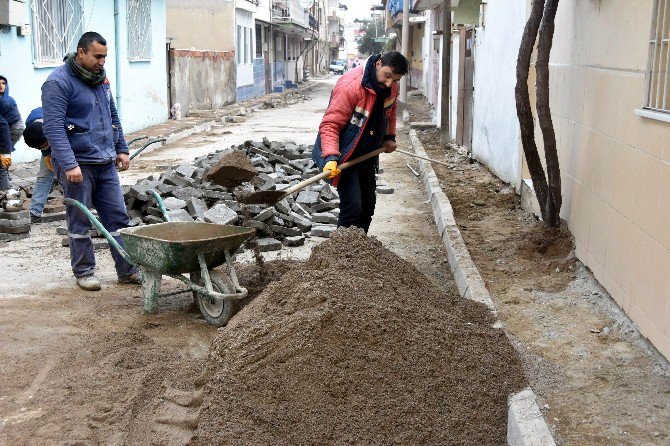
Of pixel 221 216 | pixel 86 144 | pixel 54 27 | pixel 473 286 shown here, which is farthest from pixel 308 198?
pixel 54 27

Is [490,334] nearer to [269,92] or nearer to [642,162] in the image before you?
[642,162]

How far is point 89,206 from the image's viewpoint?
6.37 m

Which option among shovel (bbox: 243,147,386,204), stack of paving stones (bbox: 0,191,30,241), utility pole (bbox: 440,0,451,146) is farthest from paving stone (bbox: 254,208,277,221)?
utility pole (bbox: 440,0,451,146)

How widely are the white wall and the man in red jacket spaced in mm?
3971

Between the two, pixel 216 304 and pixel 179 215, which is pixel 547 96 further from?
pixel 179 215

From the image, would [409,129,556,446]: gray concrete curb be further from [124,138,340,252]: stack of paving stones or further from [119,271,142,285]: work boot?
[119,271,142,285]: work boot

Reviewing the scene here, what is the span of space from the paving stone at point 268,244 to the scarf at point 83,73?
7.28ft

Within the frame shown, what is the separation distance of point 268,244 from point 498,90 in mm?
5656

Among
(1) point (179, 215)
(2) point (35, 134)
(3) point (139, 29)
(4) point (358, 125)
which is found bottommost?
(1) point (179, 215)

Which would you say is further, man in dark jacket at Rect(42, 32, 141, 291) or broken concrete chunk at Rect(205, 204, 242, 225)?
broken concrete chunk at Rect(205, 204, 242, 225)

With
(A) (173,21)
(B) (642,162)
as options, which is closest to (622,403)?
(B) (642,162)

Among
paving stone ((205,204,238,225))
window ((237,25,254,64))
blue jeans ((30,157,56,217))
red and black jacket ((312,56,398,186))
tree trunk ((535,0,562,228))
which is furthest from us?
window ((237,25,254,64))

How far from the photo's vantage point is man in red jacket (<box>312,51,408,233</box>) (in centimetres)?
588

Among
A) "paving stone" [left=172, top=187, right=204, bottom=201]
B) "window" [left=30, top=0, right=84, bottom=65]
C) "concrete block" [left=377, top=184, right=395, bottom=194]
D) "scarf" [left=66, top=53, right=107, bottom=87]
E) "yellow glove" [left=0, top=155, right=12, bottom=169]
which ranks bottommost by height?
"concrete block" [left=377, top=184, right=395, bottom=194]
